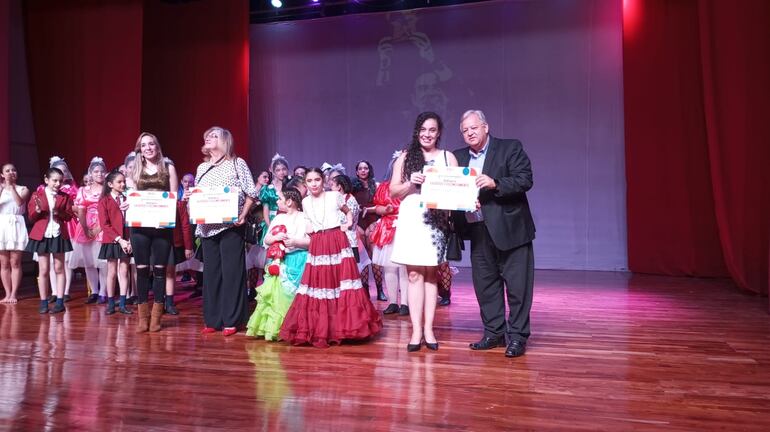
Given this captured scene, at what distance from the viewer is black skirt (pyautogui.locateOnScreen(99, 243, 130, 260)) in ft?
19.1

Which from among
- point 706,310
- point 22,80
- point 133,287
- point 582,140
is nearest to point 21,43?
point 22,80

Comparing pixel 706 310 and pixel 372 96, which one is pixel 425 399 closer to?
pixel 706 310

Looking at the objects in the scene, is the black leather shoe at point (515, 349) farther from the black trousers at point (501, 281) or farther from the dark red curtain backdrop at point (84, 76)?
the dark red curtain backdrop at point (84, 76)

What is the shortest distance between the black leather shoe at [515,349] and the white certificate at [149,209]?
2542 millimetres

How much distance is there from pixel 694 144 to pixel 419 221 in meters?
6.04

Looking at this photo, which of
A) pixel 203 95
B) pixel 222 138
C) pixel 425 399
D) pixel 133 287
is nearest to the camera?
pixel 425 399

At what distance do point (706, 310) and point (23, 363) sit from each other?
552 centimetres

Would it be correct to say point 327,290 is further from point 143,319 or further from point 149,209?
point 143,319

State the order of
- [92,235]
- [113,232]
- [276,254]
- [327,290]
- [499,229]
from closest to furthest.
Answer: [499,229] → [327,290] → [276,254] → [113,232] → [92,235]

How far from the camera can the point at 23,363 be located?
151 inches

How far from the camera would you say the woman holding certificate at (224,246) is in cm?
475

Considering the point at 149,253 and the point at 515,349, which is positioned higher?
the point at 149,253

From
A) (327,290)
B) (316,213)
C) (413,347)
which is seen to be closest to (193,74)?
(316,213)

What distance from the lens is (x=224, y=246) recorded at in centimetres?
479
